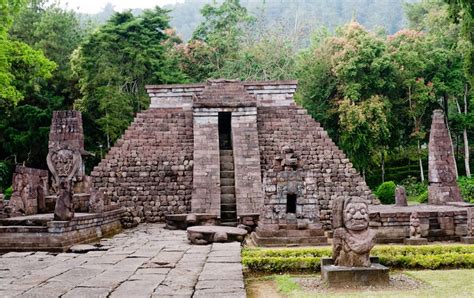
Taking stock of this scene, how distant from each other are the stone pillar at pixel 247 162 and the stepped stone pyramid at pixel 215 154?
0.10 ft

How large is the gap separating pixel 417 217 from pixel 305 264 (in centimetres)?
507

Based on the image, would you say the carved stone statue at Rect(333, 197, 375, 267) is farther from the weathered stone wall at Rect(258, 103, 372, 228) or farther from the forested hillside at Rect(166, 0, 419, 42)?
the forested hillside at Rect(166, 0, 419, 42)

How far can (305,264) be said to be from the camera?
27.0 feet

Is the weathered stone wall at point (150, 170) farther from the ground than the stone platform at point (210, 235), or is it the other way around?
the weathered stone wall at point (150, 170)

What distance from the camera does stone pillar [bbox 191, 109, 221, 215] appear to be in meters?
16.4

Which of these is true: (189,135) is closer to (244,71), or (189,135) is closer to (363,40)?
(363,40)

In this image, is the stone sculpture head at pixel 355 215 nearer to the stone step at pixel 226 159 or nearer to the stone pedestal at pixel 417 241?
the stone pedestal at pixel 417 241

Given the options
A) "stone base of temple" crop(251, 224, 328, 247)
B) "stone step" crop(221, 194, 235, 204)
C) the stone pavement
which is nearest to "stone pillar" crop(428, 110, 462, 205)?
"stone base of temple" crop(251, 224, 328, 247)

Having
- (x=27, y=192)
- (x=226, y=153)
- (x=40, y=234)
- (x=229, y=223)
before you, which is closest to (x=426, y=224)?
(x=229, y=223)

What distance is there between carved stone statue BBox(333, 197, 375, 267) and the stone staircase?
27.2ft

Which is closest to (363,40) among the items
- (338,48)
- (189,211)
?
(338,48)

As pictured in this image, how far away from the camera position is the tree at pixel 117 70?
26.8 metres

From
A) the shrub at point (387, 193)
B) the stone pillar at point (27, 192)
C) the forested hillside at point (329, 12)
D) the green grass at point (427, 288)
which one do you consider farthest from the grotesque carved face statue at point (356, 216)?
the forested hillside at point (329, 12)

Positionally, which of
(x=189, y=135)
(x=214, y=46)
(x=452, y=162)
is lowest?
(x=452, y=162)
